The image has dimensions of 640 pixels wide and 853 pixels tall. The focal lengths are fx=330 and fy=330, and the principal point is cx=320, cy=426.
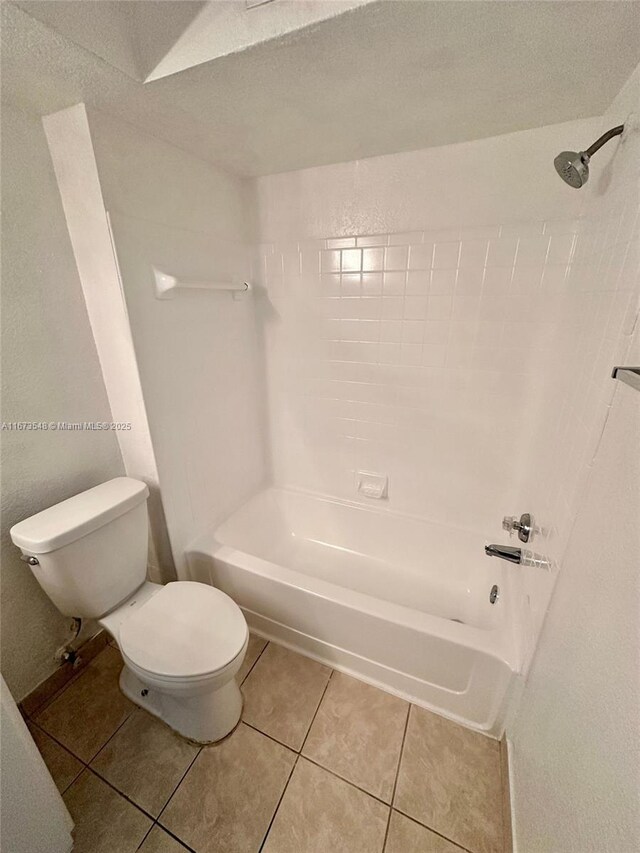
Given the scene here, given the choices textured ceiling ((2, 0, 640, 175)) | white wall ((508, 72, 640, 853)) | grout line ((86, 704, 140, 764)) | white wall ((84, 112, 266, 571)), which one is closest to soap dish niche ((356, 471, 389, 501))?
white wall ((84, 112, 266, 571))

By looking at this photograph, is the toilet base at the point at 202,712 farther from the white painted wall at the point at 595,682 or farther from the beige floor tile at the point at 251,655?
the white painted wall at the point at 595,682

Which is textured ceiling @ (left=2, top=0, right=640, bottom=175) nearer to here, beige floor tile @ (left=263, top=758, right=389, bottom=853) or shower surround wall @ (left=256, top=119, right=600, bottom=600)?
shower surround wall @ (left=256, top=119, right=600, bottom=600)

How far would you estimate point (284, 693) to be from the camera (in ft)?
4.21

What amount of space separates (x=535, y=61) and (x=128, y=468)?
5.84 feet

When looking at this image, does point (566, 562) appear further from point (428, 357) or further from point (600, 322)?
point (428, 357)

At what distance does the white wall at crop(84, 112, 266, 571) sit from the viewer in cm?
108

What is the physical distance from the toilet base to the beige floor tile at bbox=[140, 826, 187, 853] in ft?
0.70

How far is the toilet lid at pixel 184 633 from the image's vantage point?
98cm

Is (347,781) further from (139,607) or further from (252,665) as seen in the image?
(139,607)

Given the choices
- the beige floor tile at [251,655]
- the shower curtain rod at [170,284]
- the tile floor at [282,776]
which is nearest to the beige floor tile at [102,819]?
the tile floor at [282,776]

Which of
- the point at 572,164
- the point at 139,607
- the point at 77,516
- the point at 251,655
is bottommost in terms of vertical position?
the point at 251,655

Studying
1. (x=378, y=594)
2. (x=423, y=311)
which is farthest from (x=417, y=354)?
(x=378, y=594)

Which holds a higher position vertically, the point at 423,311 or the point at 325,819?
the point at 423,311

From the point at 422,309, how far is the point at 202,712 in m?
1.72
